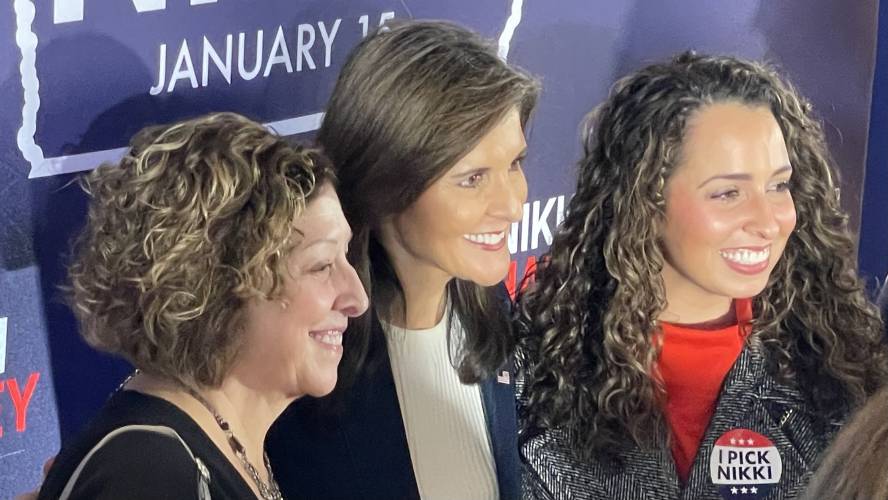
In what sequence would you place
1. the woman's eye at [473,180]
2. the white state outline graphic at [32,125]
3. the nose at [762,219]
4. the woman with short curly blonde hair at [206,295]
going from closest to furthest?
the woman with short curly blonde hair at [206,295]
the white state outline graphic at [32,125]
the woman's eye at [473,180]
the nose at [762,219]

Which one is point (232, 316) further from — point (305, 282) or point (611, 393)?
point (611, 393)

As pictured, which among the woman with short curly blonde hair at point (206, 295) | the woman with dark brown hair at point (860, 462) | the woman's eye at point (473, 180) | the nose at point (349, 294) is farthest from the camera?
the woman's eye at point (473, 180)

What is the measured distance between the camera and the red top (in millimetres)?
2424

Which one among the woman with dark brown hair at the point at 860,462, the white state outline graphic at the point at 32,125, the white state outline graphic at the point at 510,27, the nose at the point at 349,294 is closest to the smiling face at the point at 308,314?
the nose at the point at 349,294

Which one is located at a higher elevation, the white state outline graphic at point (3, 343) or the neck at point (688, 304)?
the neck at point (688, 304)

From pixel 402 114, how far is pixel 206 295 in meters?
0.55

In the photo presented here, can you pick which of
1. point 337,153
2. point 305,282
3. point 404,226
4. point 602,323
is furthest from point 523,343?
point 305,282

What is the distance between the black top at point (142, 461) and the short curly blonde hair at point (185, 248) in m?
0.09

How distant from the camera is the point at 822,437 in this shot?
93.7 inches

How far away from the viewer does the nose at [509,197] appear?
2258mm

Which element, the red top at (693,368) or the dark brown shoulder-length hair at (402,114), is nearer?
the dark brown shoulder-length hair at (402,114)

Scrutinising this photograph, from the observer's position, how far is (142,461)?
1592 millimetres

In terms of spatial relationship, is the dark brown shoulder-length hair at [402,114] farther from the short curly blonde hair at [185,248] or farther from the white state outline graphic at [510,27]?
the white state outline graphic at [510,27]

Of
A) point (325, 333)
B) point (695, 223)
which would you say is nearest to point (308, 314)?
point (325, 333)
